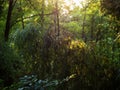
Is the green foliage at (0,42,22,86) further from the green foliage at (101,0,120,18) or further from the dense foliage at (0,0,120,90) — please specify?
the green foliage at (101,0,120,18)

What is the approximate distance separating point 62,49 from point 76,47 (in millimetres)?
572

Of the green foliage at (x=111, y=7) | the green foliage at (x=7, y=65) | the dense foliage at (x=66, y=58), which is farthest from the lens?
the green foliage at (x=7, y=65)

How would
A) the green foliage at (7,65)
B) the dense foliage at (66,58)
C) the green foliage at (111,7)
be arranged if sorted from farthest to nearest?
the green foliage at (7,65), the green foliage at (111,7), the dense foliage at (66,58)

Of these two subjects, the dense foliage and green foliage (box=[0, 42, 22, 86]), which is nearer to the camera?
the dense foliage

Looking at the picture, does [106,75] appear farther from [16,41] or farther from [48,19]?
[48,19]

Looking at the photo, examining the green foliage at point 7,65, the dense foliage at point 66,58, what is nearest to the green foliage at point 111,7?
the dense foliage at point 66,58

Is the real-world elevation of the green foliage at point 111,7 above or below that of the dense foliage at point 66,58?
above

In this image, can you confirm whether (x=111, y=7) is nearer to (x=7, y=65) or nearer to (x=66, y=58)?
(x=66, y=58)

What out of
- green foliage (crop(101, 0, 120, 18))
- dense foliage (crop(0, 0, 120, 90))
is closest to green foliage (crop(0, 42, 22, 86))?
dense foliage (crop(0, 0, 120, 90))

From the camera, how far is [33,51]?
1387 centimetres

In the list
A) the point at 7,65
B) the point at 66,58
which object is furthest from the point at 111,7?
the point at 7,65

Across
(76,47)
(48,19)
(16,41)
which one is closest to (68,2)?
(48,19)

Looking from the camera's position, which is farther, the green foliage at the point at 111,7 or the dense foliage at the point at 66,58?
the green foliage at the point at 111,7

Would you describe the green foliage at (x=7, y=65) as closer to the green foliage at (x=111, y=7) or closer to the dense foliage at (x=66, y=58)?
Result: the dense foliage at (x=66, y=58)
